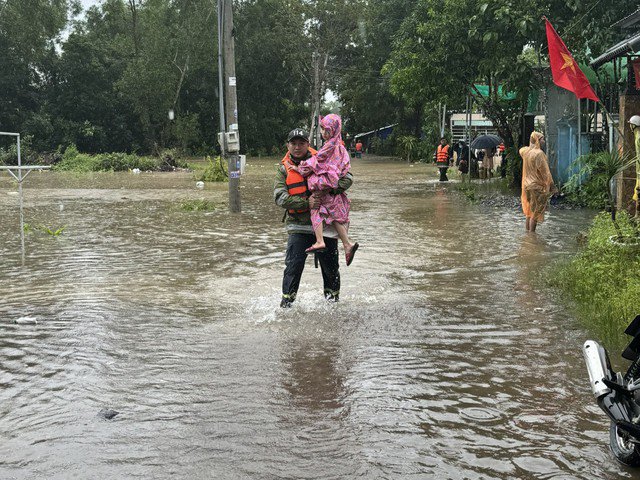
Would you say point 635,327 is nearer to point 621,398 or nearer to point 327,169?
point 621,398

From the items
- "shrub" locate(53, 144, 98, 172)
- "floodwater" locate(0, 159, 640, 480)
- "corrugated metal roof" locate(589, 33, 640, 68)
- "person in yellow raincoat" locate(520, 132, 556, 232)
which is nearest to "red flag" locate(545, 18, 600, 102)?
"corrugated metal roof" locate(589, 33, 640, 68)

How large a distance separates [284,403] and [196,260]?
616 centimetres

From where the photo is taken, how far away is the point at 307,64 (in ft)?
203

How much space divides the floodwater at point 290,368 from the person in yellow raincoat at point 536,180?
1.22m

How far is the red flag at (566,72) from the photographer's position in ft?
41.7

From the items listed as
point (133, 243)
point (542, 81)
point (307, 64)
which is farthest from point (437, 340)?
point (307, 64)

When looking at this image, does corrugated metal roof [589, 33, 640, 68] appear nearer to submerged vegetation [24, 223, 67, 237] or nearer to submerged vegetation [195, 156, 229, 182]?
submerged vegetation [24, 223, 67, 237]

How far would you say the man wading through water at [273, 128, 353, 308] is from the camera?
25.0ft

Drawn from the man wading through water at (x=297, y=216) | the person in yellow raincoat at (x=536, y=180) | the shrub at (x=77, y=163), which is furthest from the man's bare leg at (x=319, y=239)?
the shrub at (x=77, y=163)

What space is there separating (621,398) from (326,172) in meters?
3.96

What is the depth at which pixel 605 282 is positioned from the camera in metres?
7.80

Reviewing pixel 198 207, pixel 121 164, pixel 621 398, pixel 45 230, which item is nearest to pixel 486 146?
pixel 198 207

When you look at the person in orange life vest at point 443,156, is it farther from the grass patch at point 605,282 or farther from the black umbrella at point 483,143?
the grass patch at point 605,282

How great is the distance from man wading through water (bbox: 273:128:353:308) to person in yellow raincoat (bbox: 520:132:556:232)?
21.1 ft
